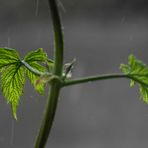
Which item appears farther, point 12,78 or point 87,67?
point 87,67

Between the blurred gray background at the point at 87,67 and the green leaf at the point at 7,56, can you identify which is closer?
the green leaf at the point at 7,56

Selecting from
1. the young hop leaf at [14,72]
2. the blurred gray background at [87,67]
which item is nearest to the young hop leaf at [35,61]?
the young hop leaf at [14,72]

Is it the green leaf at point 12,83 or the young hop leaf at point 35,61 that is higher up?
the young hop leaf at point 35,61

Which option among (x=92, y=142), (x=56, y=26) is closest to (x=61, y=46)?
(x=56, y=26)

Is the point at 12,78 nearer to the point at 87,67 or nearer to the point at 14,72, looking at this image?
the point at 14,72

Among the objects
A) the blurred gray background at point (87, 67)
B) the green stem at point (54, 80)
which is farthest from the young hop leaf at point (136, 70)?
the blurred gray background at point (87, 67)

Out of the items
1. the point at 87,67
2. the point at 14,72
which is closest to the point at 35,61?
the point at 14,72

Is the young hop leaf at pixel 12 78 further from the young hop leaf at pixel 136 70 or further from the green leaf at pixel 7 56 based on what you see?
the young hop leaf at pixel 136 70

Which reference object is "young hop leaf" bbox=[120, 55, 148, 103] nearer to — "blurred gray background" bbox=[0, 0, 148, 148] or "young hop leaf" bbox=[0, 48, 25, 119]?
"young hop leaf" bbox=[0, 48, 25, 119]
